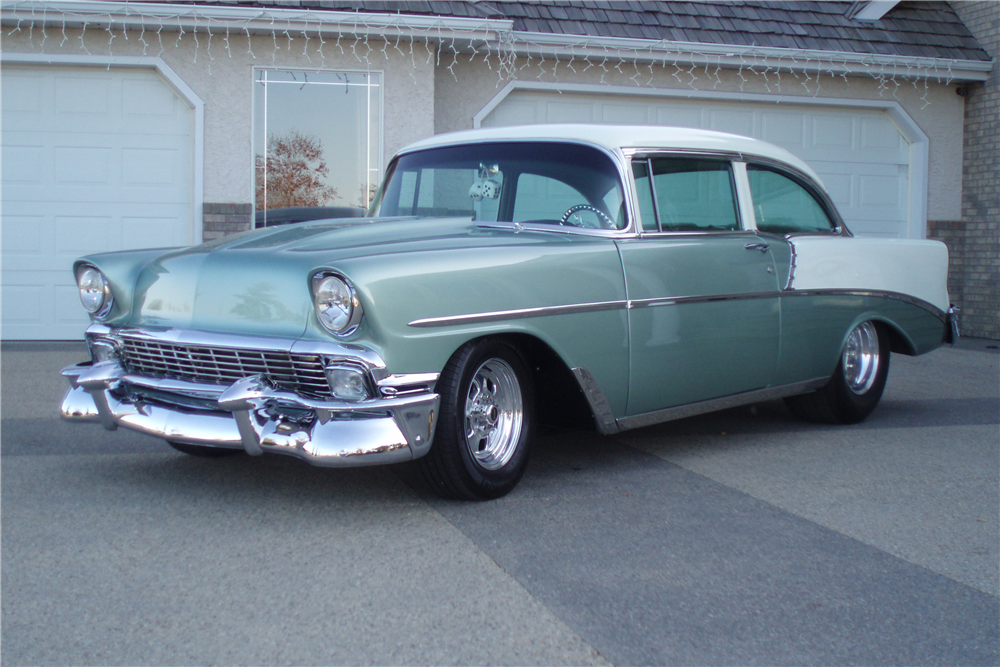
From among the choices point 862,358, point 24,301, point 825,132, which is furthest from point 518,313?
point 825,132

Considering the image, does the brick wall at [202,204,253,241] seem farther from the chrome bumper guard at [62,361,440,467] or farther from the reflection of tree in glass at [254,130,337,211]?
the chrome bumper guard at [62,361,440,467]

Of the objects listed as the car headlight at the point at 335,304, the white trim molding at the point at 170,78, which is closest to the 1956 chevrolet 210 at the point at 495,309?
the car headlight at the point at 335,304

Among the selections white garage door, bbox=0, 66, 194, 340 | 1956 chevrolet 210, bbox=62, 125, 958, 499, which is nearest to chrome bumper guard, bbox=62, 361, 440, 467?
1956 chevrolet 210, bbox=62, 125, 958, 499

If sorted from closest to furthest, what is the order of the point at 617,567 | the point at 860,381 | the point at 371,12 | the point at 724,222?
the point at 617,567, the point at 724,222, the point at 860,381, the point at 371,12

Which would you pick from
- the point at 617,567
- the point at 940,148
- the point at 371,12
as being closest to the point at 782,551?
the point at 617,567

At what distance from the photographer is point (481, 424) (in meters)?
3.83

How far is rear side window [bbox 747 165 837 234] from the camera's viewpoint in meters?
5.14

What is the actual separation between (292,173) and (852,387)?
18.3 ft

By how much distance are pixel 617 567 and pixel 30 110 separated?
7901mm

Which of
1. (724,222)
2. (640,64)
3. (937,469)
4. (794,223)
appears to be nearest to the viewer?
(937,469)

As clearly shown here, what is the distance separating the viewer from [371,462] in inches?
129

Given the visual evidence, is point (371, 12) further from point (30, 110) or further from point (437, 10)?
point (30, 110)

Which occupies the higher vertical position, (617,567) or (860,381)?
(860,381)

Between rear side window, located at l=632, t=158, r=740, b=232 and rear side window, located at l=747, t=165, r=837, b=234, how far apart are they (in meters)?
0.21
